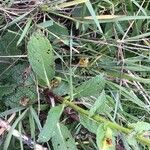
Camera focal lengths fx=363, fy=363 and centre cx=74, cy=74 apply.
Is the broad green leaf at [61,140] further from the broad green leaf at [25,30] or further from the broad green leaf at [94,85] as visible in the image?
the broad green leaf at [25,30]

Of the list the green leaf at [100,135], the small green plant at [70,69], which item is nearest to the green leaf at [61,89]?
the small green plant at [70,69]

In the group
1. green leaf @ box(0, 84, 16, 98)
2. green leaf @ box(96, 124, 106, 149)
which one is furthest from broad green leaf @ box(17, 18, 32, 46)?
green leaf @ box(96, 124, 106, 149)

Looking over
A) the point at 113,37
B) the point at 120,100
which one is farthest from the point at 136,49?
the point at 120,100

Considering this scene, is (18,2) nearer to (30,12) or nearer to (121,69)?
(30,12)

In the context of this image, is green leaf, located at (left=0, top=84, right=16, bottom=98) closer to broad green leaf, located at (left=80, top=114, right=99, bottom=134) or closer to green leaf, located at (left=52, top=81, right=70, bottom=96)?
green leaf, located at (left=52, top=81, right=70, bottom=96)

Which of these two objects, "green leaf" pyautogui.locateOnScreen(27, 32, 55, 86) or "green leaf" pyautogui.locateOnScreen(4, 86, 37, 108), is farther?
"green leaf" pyautogui.locateOnScreen(4, 86, 37, 108)

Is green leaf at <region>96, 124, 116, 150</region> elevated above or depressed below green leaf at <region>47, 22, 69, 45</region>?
below
